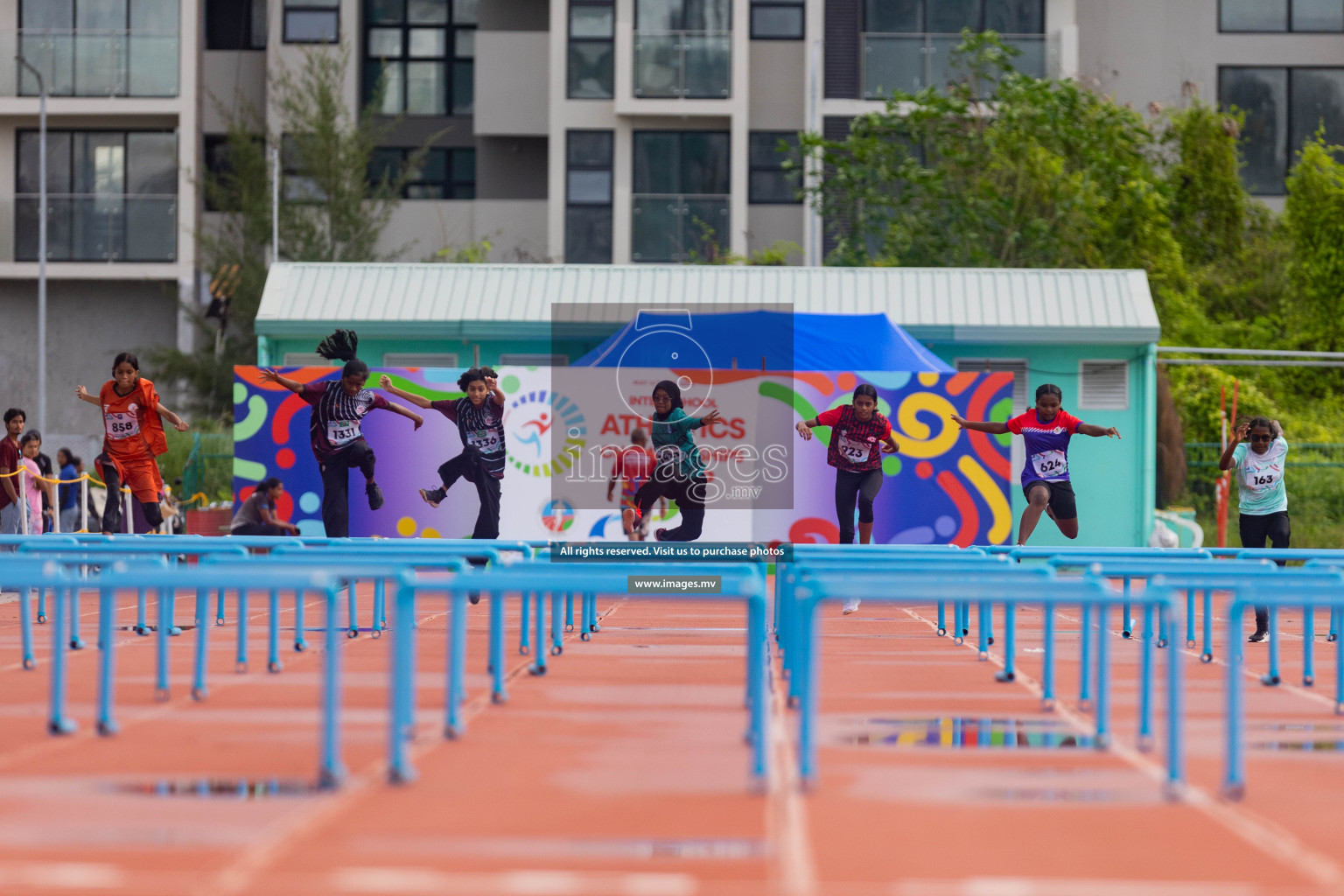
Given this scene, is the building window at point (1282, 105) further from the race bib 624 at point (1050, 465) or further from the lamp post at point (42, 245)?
the lamp post at point (42, 245)

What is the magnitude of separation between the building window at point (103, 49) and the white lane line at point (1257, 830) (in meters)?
29.2

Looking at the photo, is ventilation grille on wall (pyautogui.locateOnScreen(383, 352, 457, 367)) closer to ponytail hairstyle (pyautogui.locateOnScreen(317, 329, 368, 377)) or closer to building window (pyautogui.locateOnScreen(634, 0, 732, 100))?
ponytail hairstyle (pyautogui.locateOnScreen(317, 329, 368, 377))

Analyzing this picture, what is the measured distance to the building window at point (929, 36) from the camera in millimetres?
30203

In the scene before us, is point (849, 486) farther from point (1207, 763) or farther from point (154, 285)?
point (154, 285)

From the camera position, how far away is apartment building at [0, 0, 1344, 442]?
3039cm

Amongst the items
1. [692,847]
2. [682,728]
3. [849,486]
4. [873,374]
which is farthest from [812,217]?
[692,847]

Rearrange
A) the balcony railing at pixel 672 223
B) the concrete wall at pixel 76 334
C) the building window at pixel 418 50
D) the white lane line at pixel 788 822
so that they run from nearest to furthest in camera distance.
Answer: the white lane line at pixel 788 822, the balcony railing at pixel 672 223, the concrete wall at pixel 76 334, the building window at pixel 418 50

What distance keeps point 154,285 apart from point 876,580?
28.6 meters

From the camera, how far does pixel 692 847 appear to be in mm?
4523

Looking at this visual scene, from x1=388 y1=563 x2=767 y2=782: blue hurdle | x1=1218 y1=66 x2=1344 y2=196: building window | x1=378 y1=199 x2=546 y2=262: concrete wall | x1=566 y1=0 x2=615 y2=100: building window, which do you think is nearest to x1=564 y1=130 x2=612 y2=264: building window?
x1=566 y1=0 x2=615 y2=100: building window

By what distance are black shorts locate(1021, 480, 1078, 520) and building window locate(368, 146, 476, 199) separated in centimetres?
2296

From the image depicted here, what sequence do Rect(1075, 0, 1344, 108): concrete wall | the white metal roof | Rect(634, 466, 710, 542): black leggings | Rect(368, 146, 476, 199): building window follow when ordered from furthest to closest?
Rect(368, 146, 476, 199): building window < Rect(1075, 0, 1344, 108): concrete wall < the white metal roof < Rect(634, 466, 710, 542): black leggings

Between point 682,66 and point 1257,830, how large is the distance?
88.8ft

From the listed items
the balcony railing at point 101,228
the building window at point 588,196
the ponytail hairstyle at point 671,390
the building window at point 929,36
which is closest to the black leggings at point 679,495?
the ponytail hairstyle at point 671,390
